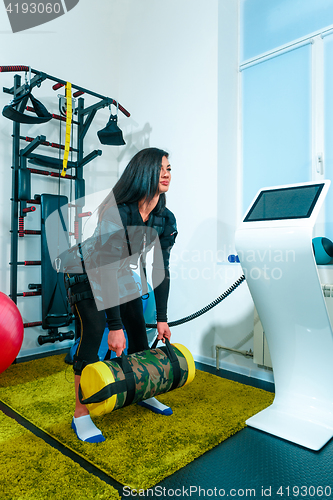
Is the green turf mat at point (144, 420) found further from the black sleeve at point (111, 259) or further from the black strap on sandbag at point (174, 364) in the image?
the black sleeve at point (111, 259)

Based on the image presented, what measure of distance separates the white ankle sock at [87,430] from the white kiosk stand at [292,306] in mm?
729

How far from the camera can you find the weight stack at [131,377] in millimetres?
1354

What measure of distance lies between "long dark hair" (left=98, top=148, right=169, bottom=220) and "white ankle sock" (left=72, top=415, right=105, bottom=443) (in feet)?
3.02

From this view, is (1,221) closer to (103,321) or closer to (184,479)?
(103,321)

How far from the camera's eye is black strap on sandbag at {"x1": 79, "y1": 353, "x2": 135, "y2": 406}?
1.33 meters

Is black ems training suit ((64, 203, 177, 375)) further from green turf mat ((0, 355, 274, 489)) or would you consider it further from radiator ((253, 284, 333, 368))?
radiator ((253, 284, 333, 368))

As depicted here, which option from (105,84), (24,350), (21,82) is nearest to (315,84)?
(105,84)

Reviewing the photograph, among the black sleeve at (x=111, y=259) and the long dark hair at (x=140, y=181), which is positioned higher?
the long dark hair at (x=140, y=181)

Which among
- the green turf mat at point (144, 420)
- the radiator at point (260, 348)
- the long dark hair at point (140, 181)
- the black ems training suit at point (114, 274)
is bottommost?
the green turf mat at point (144, 420)

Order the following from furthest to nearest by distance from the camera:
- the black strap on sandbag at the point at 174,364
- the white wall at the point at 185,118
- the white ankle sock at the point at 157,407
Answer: the white wall at the point at 185,118, the white ankle sock at the point at 157,407, the black strap on sandbag at the point at 174,364

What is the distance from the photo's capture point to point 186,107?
2.90 metres

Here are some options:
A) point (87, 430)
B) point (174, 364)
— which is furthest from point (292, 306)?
point (87, 430)

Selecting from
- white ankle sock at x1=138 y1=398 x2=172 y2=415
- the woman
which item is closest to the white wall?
white ankle sock at x1=138 y1=398 x2=172 y2=415

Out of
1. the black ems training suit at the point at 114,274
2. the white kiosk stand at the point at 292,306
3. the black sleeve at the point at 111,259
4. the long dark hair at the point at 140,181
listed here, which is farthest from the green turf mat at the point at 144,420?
the long dark hair at the point at 140,181
